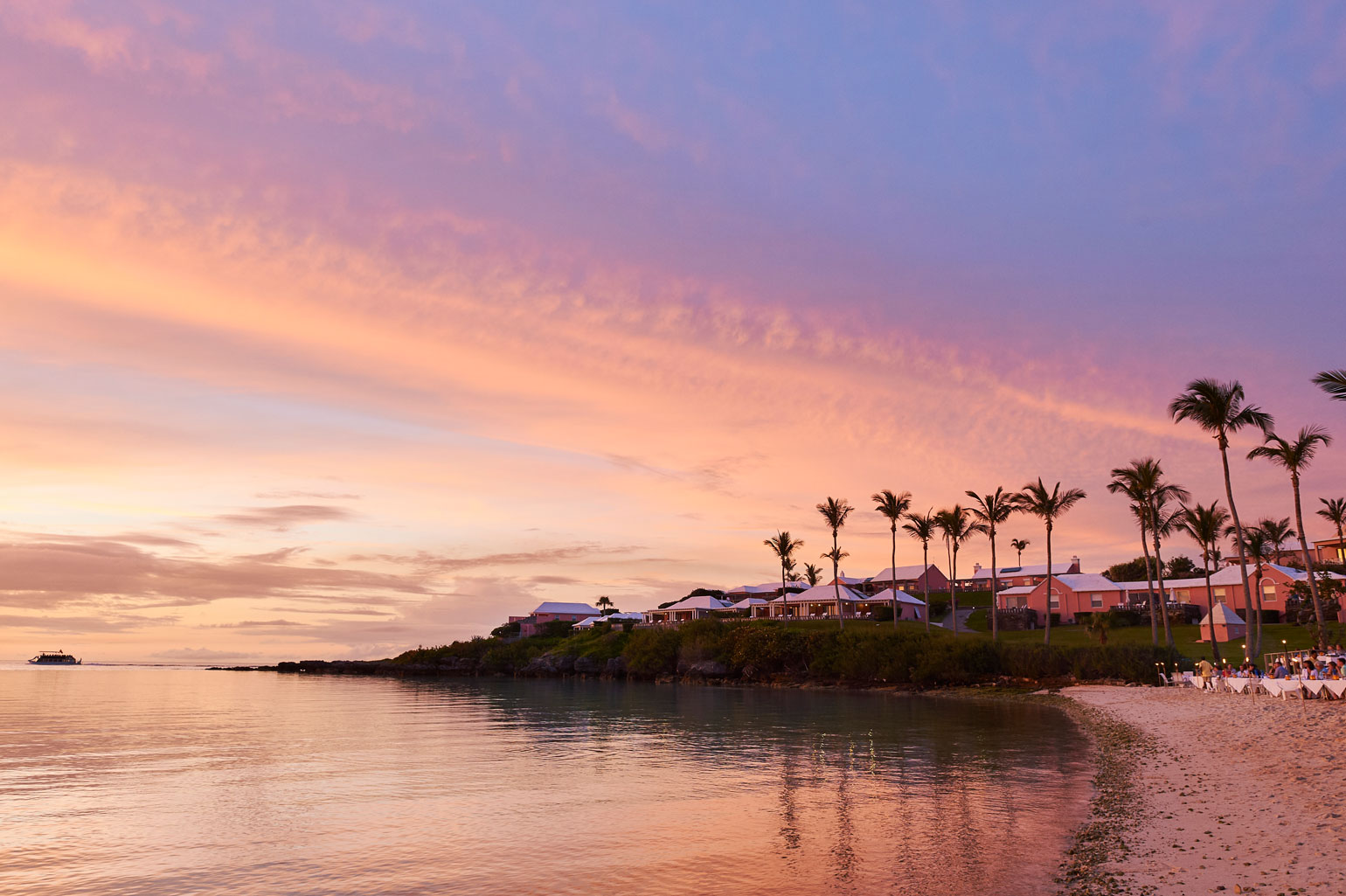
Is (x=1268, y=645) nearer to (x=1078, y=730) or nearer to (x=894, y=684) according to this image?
(x=894, y=684)

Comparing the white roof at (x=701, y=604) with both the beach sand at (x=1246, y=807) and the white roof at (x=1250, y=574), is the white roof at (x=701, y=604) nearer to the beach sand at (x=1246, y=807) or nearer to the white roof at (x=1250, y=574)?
the white roof at (x=1250, y=574)

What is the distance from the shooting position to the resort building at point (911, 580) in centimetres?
13775

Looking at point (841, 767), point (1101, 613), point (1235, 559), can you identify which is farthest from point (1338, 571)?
point (841, 767)

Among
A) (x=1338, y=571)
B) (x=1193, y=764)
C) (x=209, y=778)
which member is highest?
(x=1338, y=571)

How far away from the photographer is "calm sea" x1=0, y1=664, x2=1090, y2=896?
1770 cm

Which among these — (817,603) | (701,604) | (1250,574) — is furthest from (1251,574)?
(701,604)

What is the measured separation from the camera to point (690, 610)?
139250mm

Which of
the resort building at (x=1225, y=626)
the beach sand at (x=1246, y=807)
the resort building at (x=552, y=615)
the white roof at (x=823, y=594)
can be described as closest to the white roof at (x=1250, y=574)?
the resort building at (x=1225, y=626)

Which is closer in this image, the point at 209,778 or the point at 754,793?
the point at 754,793

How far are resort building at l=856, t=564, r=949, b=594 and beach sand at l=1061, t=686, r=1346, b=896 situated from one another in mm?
102460

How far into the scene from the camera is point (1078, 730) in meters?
42.5

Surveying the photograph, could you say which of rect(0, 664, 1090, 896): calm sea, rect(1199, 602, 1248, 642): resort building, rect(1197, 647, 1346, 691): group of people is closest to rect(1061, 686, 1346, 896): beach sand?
rect(0, 664, 1090, 896): calm sea

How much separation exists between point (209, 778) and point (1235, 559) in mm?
137080

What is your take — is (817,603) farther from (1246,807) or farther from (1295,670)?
(1246,807)
